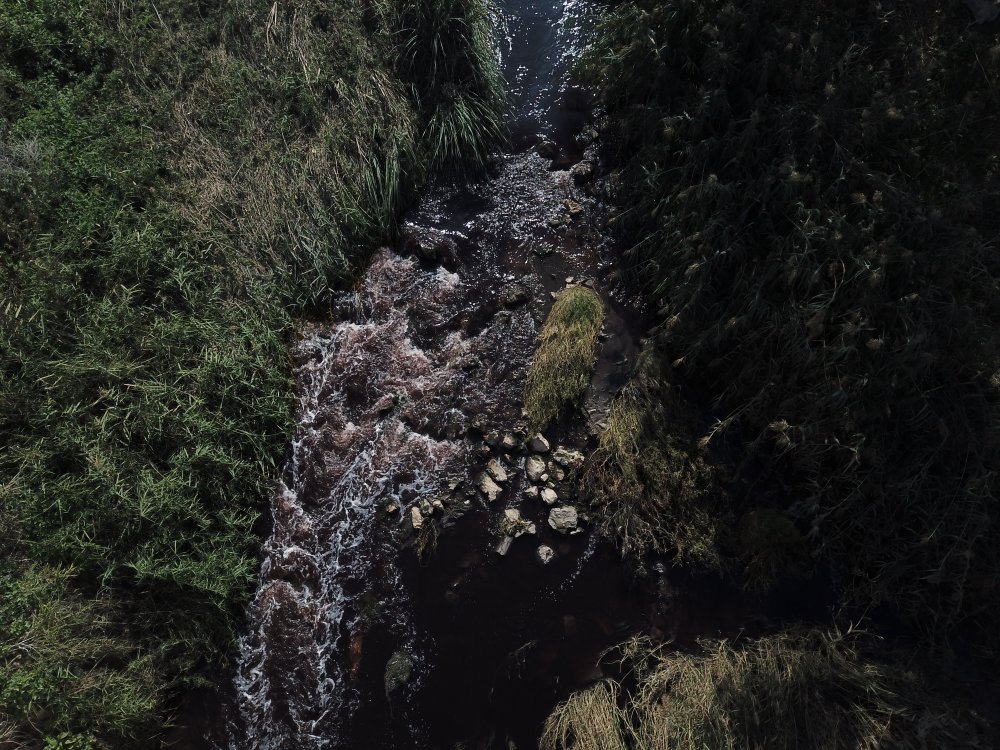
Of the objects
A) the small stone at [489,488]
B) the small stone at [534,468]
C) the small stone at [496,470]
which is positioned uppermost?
the small stone at [534,468]

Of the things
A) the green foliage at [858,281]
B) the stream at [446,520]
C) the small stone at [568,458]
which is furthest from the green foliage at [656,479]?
the green foliage at [858,281]

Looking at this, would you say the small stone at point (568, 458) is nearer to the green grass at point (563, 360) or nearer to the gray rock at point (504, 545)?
the green grass at point (563, 360)

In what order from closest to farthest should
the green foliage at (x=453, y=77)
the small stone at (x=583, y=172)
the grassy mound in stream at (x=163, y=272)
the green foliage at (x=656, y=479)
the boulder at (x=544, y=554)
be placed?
the grassy mound in stream at (x=163, y=272)
the green foliage at (x=656, y=479)
the boulder at (x=544, y=554)
the green foliage at (x=453, y=77)
the small stone at (x=583, y=172)

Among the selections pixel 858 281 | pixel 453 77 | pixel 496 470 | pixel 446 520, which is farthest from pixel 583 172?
pixel 446 520

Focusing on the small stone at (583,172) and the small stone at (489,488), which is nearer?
the small stone at (489,488)

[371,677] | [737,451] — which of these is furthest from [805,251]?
[371,677]

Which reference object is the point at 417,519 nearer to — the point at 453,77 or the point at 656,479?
the point at 656,479
